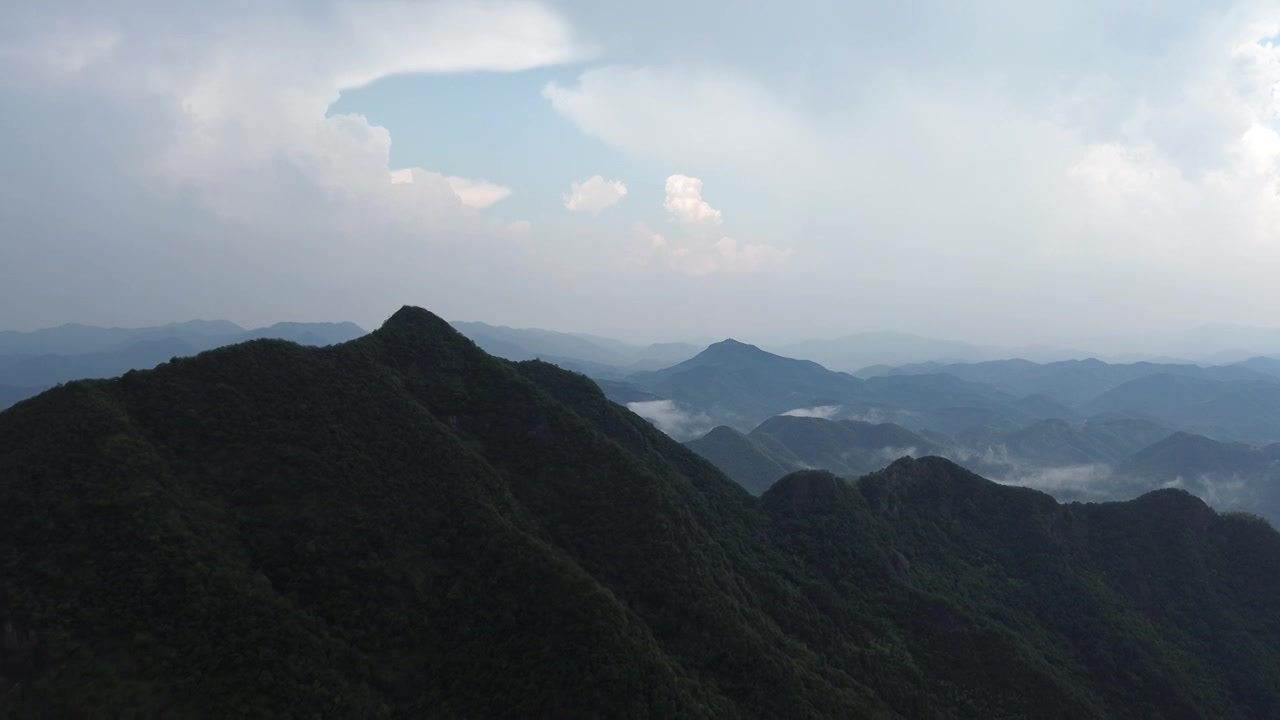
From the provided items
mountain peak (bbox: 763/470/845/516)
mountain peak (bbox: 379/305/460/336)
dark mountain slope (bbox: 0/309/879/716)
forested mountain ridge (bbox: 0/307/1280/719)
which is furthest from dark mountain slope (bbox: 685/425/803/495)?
dark mountain slope (bbox: 0/309/879/716)

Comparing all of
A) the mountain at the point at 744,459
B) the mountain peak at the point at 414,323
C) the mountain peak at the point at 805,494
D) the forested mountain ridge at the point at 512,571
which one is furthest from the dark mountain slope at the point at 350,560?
the mountain at the point at 744,459

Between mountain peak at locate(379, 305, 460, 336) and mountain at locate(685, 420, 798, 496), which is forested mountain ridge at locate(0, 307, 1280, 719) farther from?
mountain at locate(685, 420, 798, 496)

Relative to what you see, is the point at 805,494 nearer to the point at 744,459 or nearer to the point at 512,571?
the point at 512,571

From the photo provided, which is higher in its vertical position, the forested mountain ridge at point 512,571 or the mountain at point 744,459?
the forested mountain ridge at point 512,571

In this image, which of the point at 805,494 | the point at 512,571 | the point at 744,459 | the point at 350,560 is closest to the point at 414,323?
the point at 350,560

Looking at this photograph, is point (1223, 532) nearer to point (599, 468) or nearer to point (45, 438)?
point (599, 468)

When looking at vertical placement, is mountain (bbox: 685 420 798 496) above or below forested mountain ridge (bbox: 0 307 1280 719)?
below

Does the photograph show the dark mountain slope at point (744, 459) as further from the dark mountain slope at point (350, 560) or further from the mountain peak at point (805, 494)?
the dark mountain slope at point (350, 560)

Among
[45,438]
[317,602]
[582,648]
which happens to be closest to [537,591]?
[582,648]

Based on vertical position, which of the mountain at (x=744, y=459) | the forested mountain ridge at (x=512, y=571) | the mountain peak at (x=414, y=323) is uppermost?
the mountain peak at (x=414, y=323)
